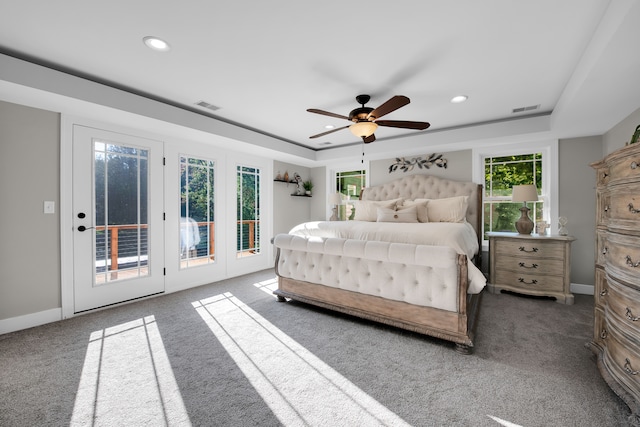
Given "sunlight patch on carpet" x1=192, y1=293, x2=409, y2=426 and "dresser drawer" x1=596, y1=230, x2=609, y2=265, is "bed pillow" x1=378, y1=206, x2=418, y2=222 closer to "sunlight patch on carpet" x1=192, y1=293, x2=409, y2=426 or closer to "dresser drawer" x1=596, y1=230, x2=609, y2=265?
"dresser drawer" x1=596, y1=230, x2=609, y2=265

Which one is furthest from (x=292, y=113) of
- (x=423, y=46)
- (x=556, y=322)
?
(x=556, y=322)

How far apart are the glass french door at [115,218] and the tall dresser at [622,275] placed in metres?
4.46

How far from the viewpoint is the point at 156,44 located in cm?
210

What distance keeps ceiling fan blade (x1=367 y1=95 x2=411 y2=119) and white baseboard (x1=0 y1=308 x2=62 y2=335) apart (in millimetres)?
3854

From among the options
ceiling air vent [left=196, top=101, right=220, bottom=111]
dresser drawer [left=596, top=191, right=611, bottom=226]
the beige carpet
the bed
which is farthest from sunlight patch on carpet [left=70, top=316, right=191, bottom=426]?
dresser drawer [left=596, top=191, right=611, bottom=226]

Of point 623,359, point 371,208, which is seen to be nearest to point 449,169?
point 371,208

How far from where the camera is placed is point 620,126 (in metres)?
3.16

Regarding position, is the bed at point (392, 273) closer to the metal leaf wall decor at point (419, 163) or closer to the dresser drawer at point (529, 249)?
the dresser drawer at point (529, 249)

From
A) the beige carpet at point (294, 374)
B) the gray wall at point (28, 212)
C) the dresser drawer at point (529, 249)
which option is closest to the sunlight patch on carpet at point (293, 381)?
the beige carpet at point (294, 374)

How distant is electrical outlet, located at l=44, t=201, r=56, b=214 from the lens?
9.18 ft

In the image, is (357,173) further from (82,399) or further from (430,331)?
(82,399)

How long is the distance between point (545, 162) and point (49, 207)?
627 cm

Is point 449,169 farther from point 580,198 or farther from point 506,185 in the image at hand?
point 580,198

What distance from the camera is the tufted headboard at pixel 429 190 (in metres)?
4.32
